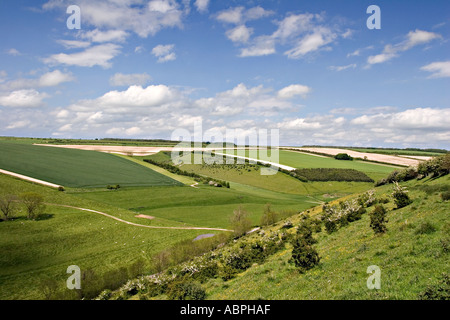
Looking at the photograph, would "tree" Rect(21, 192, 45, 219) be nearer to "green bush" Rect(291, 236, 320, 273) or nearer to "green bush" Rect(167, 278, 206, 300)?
"green bush" Rect(167, 278, 206, 300)

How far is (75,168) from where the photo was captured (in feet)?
332

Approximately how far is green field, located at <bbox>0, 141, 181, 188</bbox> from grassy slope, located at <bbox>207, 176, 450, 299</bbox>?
254ft

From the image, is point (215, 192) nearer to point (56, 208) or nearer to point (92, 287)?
point (56, 208)

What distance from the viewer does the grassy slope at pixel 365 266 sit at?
1341 centimetres

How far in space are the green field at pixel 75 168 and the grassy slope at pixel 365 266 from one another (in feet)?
254

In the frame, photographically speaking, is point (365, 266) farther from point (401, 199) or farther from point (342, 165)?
point (342, 165)

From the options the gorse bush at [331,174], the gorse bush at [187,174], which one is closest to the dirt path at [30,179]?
the gorse bush at [187,174]

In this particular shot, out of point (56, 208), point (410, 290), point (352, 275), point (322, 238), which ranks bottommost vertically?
point (56, 208)

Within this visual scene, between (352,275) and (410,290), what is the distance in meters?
3.91

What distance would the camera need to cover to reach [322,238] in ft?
92.0

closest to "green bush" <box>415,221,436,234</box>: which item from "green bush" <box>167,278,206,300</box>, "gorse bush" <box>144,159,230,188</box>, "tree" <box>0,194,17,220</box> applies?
"green bush" <box>167,278,206,300</box>

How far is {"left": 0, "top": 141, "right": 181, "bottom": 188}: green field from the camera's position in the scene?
85.8 meters

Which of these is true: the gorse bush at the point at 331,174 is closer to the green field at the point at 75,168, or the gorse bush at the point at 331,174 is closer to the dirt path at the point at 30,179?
the green field at the point at 75,168
